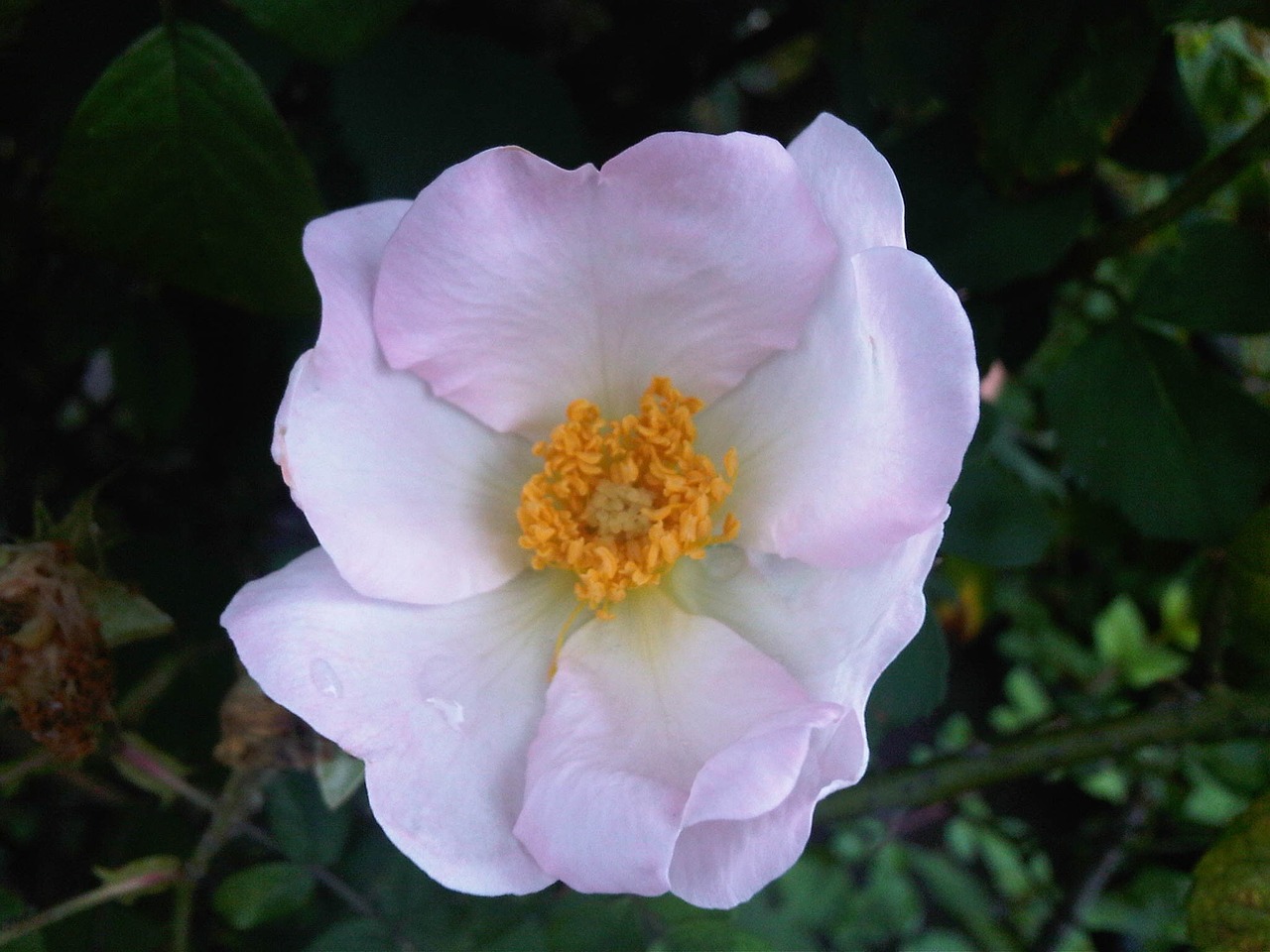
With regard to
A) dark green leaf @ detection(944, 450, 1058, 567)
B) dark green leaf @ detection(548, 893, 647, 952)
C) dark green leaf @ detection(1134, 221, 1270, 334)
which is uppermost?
dark green leaf @ detection(1134, 221, 1270, 334)

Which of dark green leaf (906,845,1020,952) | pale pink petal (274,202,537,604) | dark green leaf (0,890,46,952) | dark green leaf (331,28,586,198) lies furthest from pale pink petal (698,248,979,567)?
dark green leaf (906,845,1020,952)

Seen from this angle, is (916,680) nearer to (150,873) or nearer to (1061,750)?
(1061,750)

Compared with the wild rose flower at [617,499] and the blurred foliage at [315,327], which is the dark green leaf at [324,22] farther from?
the wild rose flower at [617,499]

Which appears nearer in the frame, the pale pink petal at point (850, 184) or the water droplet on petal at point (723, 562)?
the pale pink petal at point (850, 184)

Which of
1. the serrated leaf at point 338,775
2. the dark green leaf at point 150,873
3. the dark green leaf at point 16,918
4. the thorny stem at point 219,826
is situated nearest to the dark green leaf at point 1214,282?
the serrated leaf at point 338,775

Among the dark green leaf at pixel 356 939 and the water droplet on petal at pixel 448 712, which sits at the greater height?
the water droplet on petal at pixel 448 712

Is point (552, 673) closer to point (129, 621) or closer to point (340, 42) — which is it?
point (129, 621)

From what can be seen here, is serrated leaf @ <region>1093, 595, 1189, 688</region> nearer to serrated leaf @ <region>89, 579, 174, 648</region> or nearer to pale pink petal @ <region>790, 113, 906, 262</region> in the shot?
pale pink petal @ <region>790, 113, 906, 262</region>

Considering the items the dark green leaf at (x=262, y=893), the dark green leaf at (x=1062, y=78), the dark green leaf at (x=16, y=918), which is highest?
the dark green leaf at (x=1062, y=78)
